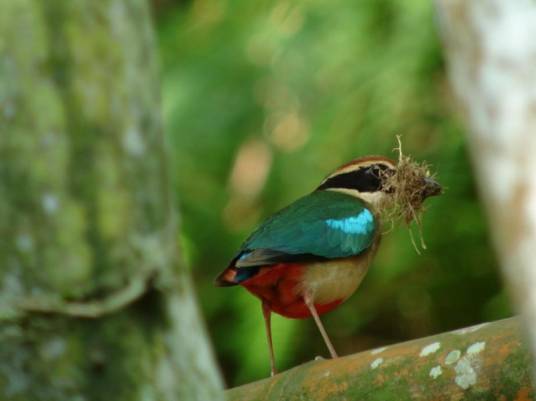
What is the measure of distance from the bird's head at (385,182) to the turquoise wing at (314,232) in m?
0.14

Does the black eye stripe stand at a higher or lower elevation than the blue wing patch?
higher

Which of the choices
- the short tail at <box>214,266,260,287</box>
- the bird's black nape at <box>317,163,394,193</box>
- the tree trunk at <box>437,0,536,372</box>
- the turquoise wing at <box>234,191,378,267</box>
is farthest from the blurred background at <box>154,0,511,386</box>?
the tree trunk at <box>437,0,536,372</box>

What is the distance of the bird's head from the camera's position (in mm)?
5781

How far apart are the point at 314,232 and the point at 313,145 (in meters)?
1.30

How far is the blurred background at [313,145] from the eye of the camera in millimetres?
6594

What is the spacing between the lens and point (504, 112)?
2240 mm

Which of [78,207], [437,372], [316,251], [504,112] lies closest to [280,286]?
[316,251]

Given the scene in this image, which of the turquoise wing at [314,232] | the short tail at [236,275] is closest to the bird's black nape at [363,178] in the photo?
the turquoise wing at [314,232]

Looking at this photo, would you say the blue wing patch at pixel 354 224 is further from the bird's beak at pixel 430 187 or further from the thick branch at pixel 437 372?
the thick branch at pixel 437 372

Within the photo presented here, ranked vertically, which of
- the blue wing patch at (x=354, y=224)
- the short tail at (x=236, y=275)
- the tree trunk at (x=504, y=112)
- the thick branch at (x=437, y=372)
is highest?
the tree trunk at (x=504, y=112)

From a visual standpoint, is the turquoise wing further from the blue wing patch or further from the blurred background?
the blurred background

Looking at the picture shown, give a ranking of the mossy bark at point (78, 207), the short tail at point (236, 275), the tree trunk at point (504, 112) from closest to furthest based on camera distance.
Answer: the tree trunk at point (504, 112) < the mossy bark at point (78, 207) < the short tail at point (236, 275)

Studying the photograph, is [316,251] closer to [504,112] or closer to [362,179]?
[362,179]

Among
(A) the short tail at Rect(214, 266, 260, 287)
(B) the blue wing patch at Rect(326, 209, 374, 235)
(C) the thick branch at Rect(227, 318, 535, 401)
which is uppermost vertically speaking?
(A) the short tail at Rect(214, 266, 260, 287)
